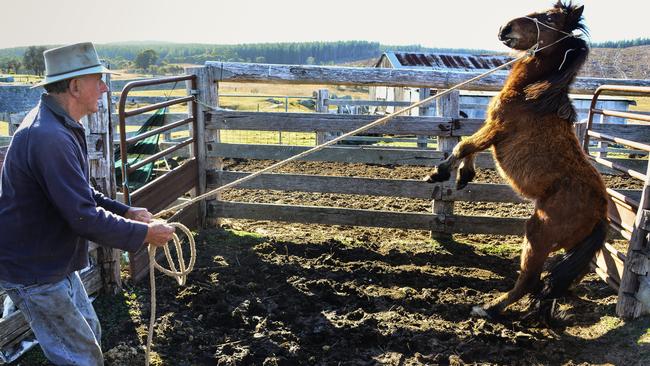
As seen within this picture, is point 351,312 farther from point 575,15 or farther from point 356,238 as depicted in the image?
point 575,15

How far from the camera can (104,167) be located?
14.3 ft

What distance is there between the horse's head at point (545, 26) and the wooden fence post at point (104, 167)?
3785 mm

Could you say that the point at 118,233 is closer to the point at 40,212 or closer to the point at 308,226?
the point at 40,212

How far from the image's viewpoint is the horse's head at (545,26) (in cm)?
446

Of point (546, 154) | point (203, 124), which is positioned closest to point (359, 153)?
point (203, 124)

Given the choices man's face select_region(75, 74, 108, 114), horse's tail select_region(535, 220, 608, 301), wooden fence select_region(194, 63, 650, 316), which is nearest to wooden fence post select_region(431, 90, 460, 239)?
wooden fence select_region(194, 63, 650, 316)

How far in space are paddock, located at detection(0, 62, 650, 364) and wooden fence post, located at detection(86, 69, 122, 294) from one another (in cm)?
2

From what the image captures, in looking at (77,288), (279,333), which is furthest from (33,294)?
(279,333)

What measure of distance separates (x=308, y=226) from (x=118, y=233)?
4.73 metres

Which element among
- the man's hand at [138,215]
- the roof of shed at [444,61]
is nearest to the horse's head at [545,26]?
the man's hand at [138,215]

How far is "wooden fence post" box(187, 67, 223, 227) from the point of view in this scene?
237 inches

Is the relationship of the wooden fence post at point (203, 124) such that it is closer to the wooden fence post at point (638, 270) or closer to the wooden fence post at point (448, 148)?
the wooden fence post at point (448, 148)

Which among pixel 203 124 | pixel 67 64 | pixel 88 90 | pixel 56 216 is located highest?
pixel 67 64

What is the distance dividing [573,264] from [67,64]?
12.9ft
